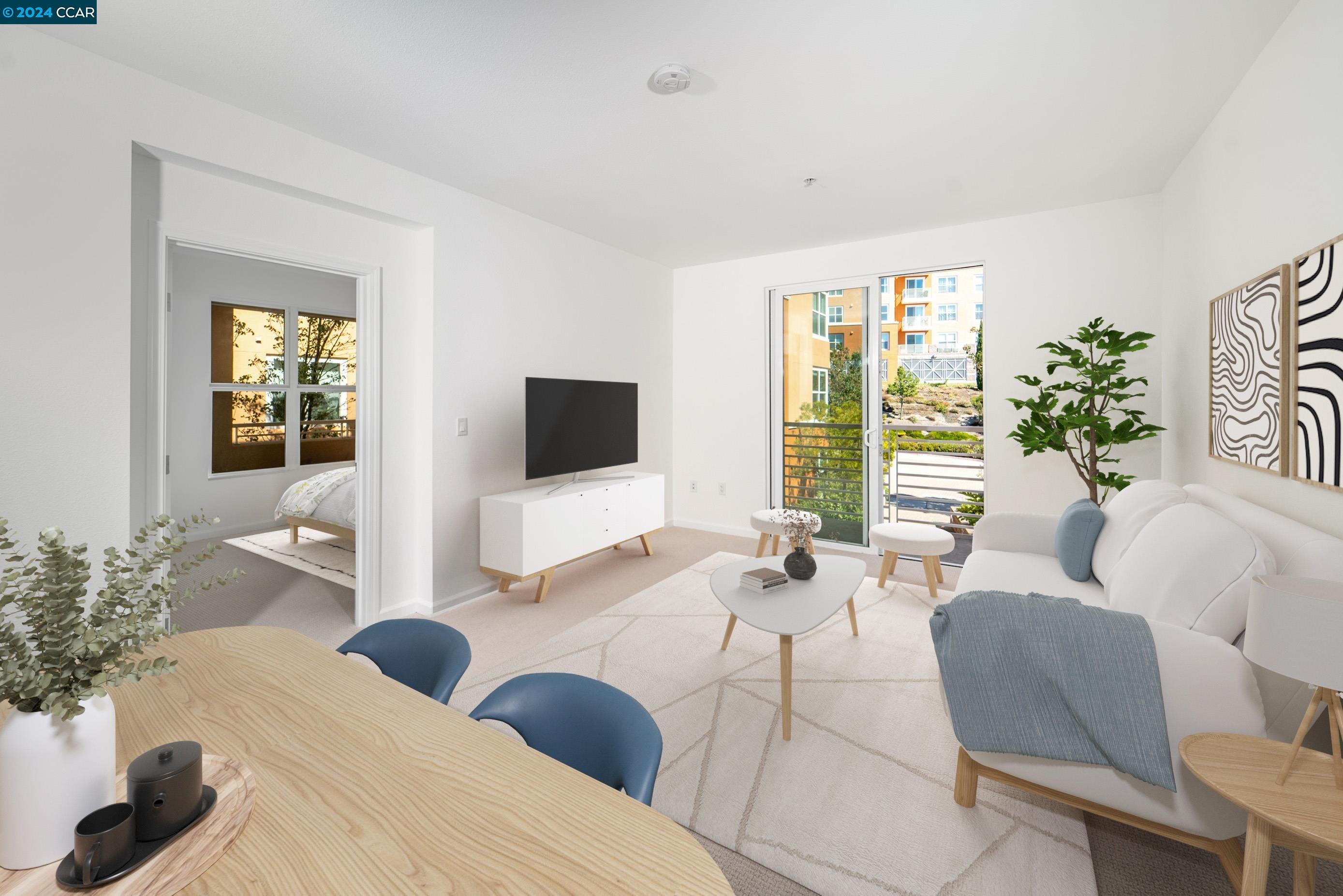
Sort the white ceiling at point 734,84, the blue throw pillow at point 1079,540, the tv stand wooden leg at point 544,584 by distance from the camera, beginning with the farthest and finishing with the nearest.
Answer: the tv stand wooden leg at point 544,584 < the blue throw pillow at point 1079,540 < the white ceiling at point 734,84

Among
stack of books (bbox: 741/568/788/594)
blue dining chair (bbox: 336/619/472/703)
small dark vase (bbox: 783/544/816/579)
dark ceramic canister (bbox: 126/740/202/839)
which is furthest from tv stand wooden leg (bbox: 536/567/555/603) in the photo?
dark ceramic canister (bbox: 126/740/202/839)

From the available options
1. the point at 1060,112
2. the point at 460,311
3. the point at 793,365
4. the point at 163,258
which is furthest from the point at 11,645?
the point at 793,365

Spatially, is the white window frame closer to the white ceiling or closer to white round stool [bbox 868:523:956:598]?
the white ceiling

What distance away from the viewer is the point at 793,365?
206 inches

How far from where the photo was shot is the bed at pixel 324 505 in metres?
4.22

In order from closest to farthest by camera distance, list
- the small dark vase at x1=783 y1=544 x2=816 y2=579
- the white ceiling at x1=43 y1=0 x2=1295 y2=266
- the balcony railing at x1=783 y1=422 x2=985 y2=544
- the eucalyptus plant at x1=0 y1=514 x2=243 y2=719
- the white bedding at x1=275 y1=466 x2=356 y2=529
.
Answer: the eucalyptus plant at x1=0 y1=514 x2=243 y2=719 < the white ceiling at x1=43 y1=0 x2=1295 y2=266 < the small dark vase at x1=783 y1=544 x2=816 y2=579 < the white bedding at x1=275 y1=466 x2=356 y2=529 < the balcony railing at x1=783 y1=422 x2=985 y2=544

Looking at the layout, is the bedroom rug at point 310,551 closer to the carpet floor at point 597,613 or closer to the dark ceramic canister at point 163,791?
the carpet floor at point 597,613

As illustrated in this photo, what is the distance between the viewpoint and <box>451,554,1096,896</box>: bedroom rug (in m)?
1.58

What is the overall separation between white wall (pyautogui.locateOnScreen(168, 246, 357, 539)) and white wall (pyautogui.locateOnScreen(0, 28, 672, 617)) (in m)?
1.87

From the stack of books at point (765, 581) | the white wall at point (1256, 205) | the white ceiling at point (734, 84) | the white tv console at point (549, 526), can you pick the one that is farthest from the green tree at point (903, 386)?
the stack of books at point (765, 581)

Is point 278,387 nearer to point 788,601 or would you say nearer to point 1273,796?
point 788,601

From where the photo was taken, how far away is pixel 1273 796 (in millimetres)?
1162

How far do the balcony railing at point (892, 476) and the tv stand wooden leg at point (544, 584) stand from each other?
241 cm

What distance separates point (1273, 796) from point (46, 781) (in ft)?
6.73
